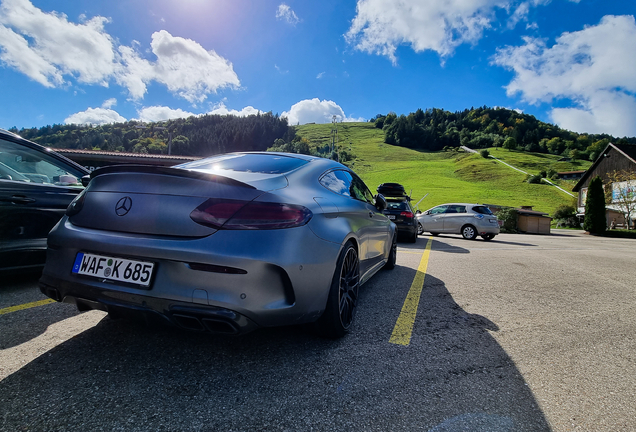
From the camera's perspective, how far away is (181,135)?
9344 centimetres

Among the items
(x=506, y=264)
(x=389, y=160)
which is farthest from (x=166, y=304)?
(x=389, y=160)

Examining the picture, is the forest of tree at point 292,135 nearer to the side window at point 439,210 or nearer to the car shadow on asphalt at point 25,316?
the side window at point 439,210

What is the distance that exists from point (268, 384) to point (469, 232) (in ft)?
49.9

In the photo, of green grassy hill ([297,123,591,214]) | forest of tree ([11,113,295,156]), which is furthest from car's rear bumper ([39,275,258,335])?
forest of tree ([11,113,295,156])

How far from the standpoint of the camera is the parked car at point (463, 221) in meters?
15.0

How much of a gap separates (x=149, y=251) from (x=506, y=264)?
23.5 feet

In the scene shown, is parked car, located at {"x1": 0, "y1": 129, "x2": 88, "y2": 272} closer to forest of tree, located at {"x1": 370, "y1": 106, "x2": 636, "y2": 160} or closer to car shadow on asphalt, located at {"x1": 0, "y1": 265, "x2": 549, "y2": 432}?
car shadow on asphalt, located at {"x1": 0, "y1": 265, "x2": 549, "y2": 432}

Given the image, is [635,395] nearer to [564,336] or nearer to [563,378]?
[563,378]

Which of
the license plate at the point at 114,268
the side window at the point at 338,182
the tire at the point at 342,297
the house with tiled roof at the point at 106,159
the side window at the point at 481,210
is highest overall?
the house with tiled roof at the point at 106,159

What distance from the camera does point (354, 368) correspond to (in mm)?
2207

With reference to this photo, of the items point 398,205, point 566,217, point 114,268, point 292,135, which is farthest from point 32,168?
point 292,135

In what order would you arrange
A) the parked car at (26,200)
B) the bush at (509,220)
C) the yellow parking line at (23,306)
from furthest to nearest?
the bush at (509,220) → the parked car at (26,200) → the yellow parking line at (23,306)

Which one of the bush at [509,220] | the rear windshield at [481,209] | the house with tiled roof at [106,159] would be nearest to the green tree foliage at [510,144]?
the bush at [509,220]

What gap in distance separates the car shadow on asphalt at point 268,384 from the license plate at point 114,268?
1.81 feet
